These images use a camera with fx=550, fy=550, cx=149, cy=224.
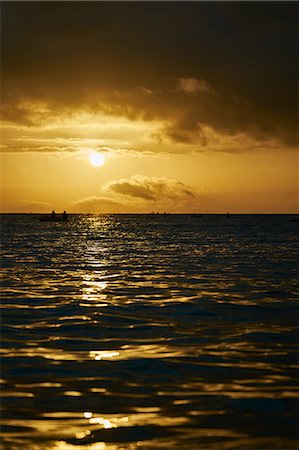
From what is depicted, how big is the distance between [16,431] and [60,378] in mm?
2353

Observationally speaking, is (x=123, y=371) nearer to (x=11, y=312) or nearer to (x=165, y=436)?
(x=165, y=436)

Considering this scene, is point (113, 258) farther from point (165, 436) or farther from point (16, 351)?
point (165, 436)

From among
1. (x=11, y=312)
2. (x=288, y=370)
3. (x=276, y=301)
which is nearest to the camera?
(x=288, y=370)

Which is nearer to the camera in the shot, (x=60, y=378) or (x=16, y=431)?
(x=16, y=431)

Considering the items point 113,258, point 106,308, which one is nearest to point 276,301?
point 106,308

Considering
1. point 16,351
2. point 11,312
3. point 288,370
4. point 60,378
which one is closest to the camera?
point 60,378

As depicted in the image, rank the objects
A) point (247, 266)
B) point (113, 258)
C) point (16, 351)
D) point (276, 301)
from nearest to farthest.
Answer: point (16, 351), point (276, 301), point (247, 266), point (113, 258)

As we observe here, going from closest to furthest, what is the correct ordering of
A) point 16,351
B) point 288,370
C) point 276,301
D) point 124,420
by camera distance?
point 124,420, point 288,370, point 16,351, point 276,301

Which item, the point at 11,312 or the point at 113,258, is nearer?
the point at 11,312

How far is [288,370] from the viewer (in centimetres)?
1103

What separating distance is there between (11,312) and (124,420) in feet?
32.0

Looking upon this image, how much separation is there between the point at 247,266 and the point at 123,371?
23.1 metres

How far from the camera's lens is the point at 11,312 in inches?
680

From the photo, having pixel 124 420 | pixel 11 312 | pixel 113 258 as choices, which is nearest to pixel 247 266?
pixel 113 258
